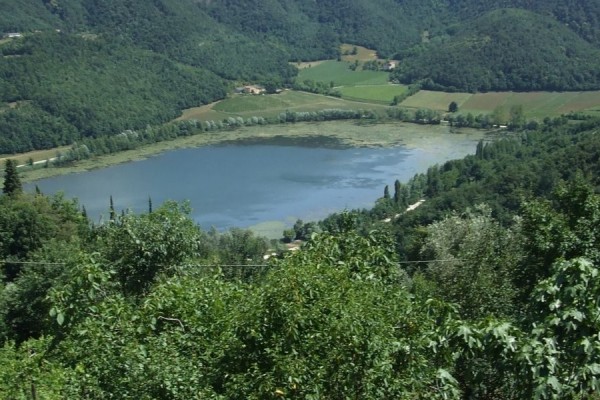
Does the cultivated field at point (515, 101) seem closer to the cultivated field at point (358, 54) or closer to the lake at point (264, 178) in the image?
the lake at point (264, 178)

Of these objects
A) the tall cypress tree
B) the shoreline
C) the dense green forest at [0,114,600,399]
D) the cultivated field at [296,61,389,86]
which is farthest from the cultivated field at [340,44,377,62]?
the dense green forest at [0,114,600,399]

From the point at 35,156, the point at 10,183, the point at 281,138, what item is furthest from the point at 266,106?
the point at 10,183

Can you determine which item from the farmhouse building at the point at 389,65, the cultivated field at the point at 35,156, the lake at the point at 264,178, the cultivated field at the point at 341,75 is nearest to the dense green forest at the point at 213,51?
the cultivated field at the point at 35,156

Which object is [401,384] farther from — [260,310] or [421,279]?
[421,279]

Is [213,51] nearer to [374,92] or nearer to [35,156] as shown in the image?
[374,92]

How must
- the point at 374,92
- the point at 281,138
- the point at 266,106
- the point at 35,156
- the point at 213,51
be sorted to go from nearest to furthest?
the point at 35,156
the point at 281,138
the point at 266,106
the point at 374,92
the point at 213,51

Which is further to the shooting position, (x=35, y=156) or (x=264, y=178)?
(x=35, y=156)

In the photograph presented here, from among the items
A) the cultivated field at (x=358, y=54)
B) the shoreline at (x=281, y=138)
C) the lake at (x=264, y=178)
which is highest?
the cultivated field at (x=358, y=54)
